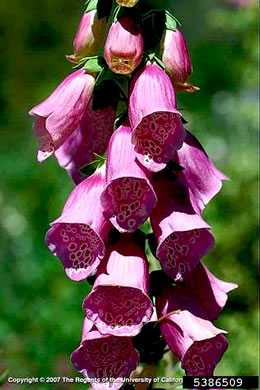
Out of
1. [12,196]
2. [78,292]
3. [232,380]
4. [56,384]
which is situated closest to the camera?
[232,380]

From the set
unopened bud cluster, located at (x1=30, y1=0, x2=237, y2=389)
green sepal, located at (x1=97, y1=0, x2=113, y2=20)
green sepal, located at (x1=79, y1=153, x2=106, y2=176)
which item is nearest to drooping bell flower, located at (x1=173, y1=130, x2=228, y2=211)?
unopened bud cluster, located at (x1=30, y1=0, x2=237, y2=389)

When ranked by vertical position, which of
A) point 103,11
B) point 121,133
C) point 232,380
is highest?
point 103,11

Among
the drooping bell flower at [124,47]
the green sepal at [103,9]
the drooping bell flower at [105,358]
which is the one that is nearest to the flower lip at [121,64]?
the drooping bell flower at [124,47]

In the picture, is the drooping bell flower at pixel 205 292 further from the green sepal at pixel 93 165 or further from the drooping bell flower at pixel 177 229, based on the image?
the green sepal at pixel 93 165

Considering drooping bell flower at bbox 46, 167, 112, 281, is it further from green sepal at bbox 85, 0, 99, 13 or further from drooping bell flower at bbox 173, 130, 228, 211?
green sepal at bbox 85, 0, 99, 13

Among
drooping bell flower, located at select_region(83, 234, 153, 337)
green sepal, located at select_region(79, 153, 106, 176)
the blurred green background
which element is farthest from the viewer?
the blurred green background

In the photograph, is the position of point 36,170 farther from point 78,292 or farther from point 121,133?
point 121,133

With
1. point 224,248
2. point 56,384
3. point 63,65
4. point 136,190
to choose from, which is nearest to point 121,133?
point 136,190
